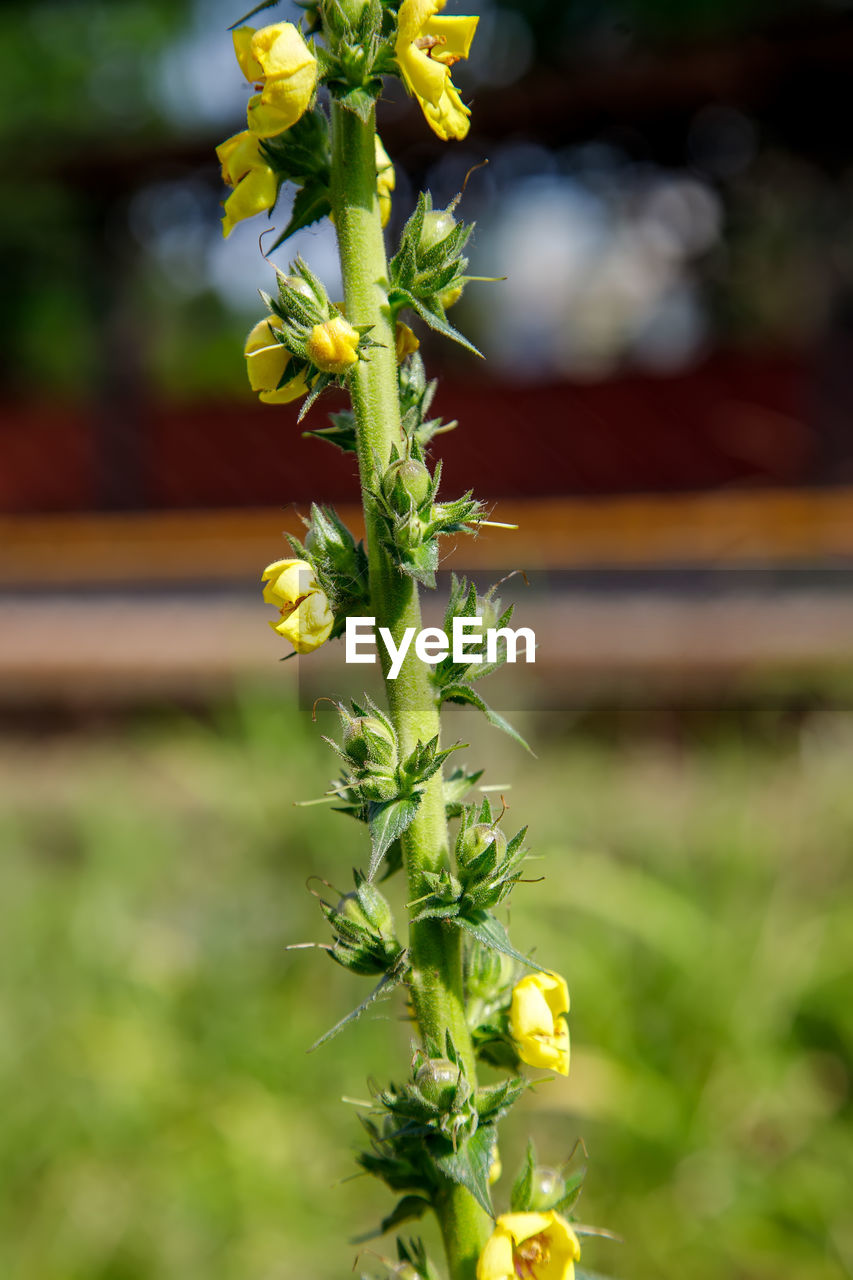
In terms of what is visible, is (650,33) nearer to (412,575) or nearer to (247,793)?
(247,793)

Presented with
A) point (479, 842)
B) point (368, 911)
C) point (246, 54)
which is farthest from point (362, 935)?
point (246, 54)

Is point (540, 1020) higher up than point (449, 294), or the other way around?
point (449, 294)

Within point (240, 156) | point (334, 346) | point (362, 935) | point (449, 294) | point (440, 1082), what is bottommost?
point (440, 1082)

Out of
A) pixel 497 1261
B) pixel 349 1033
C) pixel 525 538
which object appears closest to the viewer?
pixel 497 1261

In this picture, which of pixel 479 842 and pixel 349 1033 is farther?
pixel 349 1033

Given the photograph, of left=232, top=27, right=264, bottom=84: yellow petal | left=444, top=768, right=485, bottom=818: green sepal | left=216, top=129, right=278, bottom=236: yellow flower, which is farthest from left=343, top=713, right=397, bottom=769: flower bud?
left=232, top=27, right=264, bottom=84: yellow petal

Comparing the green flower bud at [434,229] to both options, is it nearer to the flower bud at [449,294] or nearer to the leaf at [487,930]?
the flower bud at [449,294]

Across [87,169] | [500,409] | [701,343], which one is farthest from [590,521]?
[87,169]

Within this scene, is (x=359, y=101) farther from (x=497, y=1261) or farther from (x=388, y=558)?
(x=497, y=1261)
